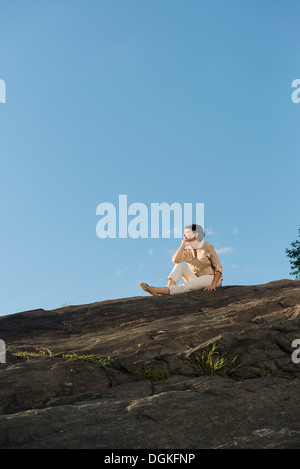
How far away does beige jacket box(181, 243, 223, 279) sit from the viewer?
1509 centimetres

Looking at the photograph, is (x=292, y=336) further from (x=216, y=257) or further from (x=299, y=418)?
(x=216, y=257)

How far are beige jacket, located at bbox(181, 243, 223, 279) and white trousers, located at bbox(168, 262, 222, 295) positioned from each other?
0.20m

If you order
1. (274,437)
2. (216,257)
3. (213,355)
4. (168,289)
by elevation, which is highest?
(216,257)

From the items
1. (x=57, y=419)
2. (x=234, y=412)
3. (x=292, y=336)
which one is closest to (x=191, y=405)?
(x=234, y=412)

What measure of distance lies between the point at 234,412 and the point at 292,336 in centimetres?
245

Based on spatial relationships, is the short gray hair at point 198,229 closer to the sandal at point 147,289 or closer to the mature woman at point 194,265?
the mature woman at point 194,265

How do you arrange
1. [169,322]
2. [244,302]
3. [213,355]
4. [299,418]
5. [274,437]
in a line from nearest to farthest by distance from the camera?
[274,437] → [299,418] → [213,355] → [169,322] → [244,302]

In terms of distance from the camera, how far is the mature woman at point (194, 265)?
14906 mm

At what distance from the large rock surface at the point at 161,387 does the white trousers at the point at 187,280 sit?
98.5 inches

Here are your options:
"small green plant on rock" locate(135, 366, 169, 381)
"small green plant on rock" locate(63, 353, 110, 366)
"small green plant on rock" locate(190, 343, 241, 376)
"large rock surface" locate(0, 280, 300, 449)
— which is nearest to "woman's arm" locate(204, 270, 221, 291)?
"large rock surface" locate(0, 280, 300, 449)

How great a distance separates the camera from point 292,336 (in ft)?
27.7

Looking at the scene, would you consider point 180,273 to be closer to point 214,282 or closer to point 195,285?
point 195,285

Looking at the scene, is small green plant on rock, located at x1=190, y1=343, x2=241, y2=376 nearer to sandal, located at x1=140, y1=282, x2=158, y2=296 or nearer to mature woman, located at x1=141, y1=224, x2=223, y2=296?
sandal, located at x1=140, y1=282, x2=158, y2=296

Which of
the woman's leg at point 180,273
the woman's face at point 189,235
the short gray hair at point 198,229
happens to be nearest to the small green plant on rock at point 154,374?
the woman's leg at point 180,273
